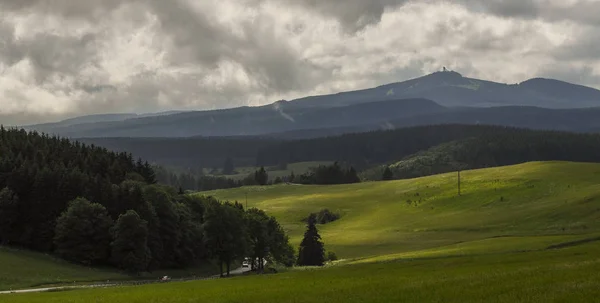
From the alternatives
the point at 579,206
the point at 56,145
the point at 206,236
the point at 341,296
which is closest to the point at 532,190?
the point at 579,206

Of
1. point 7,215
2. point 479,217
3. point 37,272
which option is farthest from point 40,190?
point 479,217

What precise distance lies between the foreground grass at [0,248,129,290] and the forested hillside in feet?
17.6

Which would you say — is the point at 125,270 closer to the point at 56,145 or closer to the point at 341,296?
the point at 56,145

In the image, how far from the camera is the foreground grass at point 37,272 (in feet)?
264

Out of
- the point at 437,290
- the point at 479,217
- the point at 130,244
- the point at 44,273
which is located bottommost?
the point at 479,217

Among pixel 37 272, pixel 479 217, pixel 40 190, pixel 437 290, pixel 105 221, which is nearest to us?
pixel 437 290

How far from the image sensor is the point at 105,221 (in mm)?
107062

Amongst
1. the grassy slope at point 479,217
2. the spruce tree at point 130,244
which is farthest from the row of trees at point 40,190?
the grassy slope at point 479,217

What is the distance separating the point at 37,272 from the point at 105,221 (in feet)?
70.4

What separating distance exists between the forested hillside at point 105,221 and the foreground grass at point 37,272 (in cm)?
537

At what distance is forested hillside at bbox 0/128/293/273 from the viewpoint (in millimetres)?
102062

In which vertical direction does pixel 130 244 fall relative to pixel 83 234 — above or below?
below

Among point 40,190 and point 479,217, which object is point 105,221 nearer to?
point 40,190

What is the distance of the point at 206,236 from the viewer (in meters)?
101
